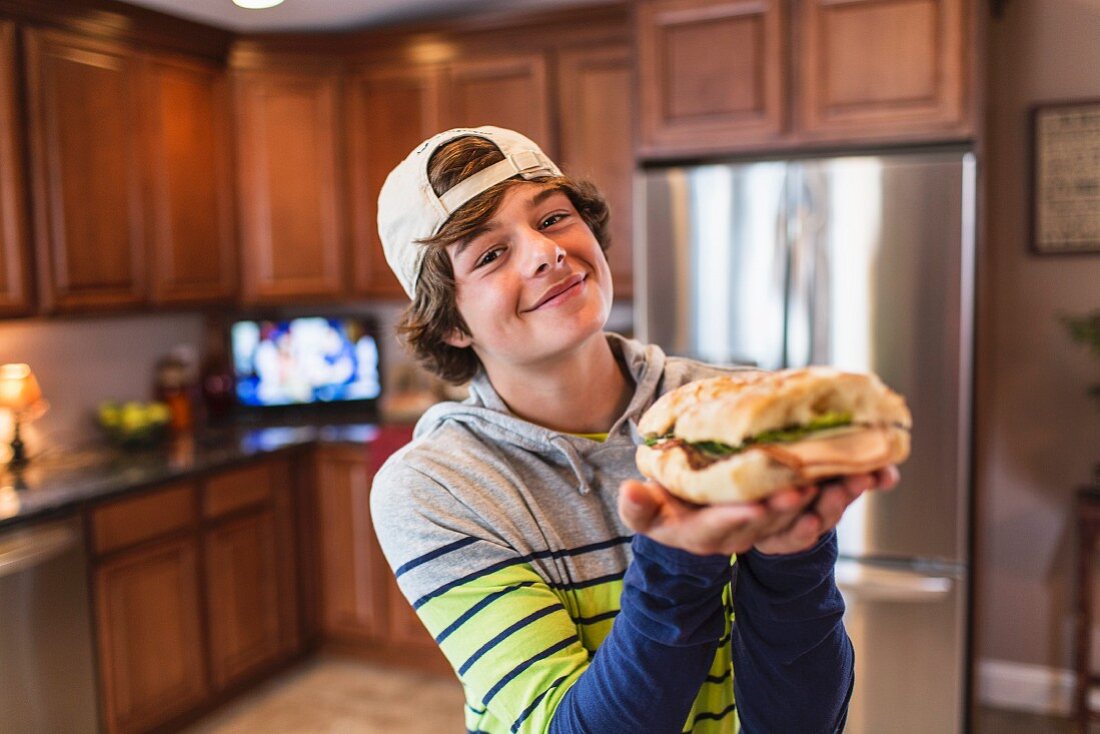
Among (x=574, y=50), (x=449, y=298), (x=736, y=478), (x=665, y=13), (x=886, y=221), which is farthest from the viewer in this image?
(x=574, y=50)

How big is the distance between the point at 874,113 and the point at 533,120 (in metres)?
1.25

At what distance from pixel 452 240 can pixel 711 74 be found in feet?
6.51

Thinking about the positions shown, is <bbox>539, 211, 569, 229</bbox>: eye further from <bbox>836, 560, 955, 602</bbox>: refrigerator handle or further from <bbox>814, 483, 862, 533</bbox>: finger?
<bbox>836, 560, 955, 602</bbox>: refrigerator handle

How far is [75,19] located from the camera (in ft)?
9.71

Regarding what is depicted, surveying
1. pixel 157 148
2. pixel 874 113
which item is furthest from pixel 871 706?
pixel 157 148

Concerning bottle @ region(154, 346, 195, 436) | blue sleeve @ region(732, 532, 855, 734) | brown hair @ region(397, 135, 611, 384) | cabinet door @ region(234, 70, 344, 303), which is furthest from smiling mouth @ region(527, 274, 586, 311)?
bottle @ region(154, 346, 195, 436)

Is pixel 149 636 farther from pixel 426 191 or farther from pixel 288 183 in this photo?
pixel 426 191

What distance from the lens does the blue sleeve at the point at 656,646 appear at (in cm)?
78

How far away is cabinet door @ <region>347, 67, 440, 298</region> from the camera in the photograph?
3551 millimetres

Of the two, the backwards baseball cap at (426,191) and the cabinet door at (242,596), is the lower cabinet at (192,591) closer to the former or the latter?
the cabinet door at (242,596)

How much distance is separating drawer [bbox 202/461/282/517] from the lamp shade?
0.60m

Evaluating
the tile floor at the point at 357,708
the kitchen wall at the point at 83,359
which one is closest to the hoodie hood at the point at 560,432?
the kitchen wall at the point at 83,359

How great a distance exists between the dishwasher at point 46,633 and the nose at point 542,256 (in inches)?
77.2

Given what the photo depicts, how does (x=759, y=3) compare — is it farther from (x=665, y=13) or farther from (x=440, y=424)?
(x=440, y=424)
